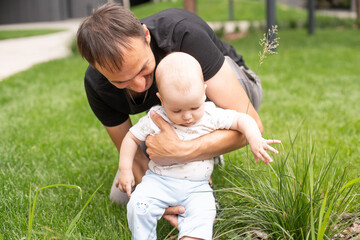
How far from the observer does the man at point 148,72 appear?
1722 mm

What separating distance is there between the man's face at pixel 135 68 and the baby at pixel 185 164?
0.20 ft

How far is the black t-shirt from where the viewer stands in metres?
1.96

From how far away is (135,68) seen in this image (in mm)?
1752

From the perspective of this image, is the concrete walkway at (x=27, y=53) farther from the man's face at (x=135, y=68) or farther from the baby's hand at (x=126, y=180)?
the man's face at (x=135, y=68)

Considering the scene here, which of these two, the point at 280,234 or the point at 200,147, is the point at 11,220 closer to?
the point at 200,147

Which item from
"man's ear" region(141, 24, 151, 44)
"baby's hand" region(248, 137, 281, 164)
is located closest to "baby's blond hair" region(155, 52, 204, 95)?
"man's ear" region(141, 24, 151, 44)

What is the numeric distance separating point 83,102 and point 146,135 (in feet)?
9.66

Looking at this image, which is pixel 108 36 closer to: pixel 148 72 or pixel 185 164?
pixel 148 72

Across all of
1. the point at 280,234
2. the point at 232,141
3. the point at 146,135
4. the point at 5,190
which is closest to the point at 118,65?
the point at 146,135

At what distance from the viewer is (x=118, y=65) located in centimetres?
171

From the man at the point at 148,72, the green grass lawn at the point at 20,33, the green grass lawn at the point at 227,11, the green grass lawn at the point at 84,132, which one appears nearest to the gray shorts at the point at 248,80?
the man at the point at 148,72

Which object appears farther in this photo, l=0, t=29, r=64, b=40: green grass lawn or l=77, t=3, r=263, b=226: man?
l=0, t=29, r=64, b=40: green grass lawn

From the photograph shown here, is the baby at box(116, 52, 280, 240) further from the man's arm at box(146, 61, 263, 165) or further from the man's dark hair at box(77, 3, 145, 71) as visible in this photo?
the man's dark hair at box(77, 3, 145, 71)

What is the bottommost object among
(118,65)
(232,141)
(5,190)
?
(5,190)
